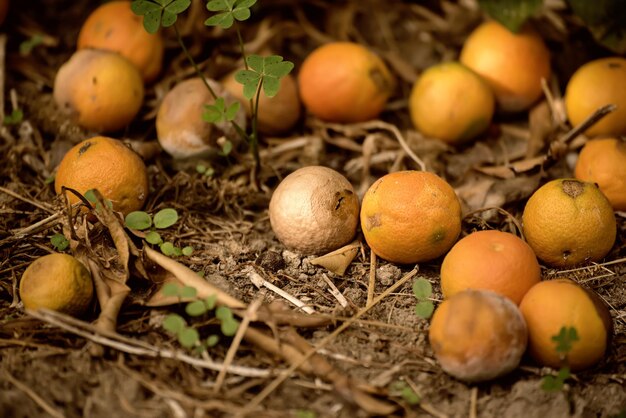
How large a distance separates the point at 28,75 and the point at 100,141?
905 mm

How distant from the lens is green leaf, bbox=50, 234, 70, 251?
6.47 feet

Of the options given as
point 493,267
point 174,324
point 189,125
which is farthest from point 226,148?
point 493,267

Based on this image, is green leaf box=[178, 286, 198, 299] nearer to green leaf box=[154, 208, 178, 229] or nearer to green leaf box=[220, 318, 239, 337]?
green leaf box=[220, 318, 239, 337]

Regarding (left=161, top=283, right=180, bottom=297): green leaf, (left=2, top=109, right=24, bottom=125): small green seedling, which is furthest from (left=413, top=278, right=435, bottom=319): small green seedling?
(left=2, top=109, right=24, bottom=125): small green seedling

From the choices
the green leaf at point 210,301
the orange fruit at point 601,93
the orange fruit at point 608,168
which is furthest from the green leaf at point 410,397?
the orange fruit at point 601,93

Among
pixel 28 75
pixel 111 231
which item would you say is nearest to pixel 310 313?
pixel 111 231

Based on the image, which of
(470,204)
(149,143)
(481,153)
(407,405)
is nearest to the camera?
(407,405)

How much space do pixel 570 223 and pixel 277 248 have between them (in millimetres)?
987

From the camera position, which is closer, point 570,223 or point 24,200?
point 570,223

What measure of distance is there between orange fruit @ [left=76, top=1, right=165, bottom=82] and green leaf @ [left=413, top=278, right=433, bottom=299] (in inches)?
61.7

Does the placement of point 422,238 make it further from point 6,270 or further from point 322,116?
point 6,270

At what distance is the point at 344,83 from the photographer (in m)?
2.56

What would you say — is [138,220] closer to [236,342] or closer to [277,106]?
[236,342]

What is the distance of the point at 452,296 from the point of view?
1725 millimetres
